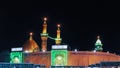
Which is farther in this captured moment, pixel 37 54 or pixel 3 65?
pixel 37 54

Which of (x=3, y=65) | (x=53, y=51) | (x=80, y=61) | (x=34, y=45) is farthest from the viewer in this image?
(x=34, y=45)

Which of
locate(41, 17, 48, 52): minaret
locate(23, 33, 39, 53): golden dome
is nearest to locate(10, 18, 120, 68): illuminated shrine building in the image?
locate(23, 33, 39, 53): golden dome

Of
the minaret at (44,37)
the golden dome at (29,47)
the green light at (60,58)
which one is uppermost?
the minaret at (44,37)

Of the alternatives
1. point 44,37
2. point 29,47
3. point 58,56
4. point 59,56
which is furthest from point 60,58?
point 44,37

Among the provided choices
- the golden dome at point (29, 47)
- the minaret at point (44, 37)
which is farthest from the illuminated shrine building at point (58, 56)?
the minaret at point (44, 37)

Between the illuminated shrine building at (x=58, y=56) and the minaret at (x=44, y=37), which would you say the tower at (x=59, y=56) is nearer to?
the illuminated shrine building at (x=58, y=56)

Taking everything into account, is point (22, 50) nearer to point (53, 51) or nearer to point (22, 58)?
point (22, 58)

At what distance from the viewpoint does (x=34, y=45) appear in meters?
85.9

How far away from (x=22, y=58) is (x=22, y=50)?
59.7 inches

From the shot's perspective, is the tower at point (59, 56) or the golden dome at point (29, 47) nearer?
the tower at point (59, 56)

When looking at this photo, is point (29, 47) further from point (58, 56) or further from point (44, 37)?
point (58, 56)

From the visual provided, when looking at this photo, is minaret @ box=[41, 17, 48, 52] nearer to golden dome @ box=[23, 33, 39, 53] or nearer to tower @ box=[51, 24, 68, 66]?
golden dome @ box=[23, 33, 39, 53]

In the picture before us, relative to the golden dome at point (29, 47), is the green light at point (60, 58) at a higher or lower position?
lower

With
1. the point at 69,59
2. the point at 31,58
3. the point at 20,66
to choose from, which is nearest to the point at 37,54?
the point at 31,58
